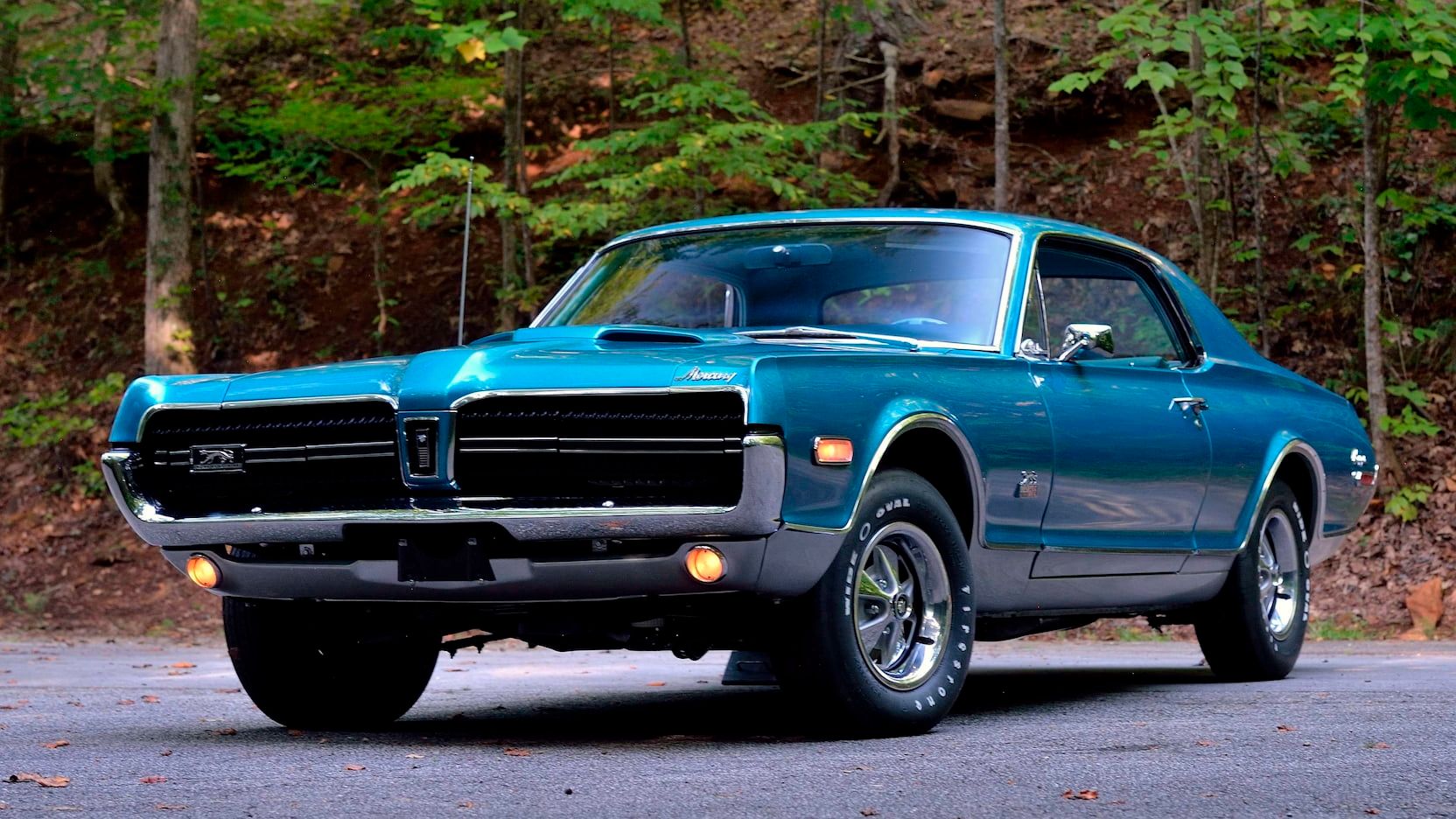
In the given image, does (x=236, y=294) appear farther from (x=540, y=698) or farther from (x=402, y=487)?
(x=402, y=487)

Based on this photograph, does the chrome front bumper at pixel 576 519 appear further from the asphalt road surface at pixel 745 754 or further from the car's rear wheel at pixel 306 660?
the asphalt road surface at pixel 745 754

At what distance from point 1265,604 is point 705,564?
398 centimetres

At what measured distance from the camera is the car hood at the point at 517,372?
16.8 ft

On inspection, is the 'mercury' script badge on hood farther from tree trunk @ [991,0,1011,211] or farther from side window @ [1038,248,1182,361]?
tree trunk @ [991,0,1011,211]

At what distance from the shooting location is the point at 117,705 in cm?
728

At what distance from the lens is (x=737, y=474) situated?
4988 mm

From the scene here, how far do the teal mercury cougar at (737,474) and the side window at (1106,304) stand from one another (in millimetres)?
26

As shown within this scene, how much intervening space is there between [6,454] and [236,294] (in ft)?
11.2

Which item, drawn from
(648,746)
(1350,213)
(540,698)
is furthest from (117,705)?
(1350,213)

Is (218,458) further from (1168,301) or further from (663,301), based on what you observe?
(1168,301)

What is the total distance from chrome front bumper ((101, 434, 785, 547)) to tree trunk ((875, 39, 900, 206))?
46.1ft

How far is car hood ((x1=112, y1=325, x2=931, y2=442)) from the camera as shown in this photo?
5105mm

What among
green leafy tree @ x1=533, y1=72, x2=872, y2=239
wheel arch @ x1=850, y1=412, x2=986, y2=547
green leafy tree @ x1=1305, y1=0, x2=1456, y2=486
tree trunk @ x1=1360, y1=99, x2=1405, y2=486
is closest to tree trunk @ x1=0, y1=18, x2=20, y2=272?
green leafy tree @ x1=533, y1=72, x2=872, y2=239

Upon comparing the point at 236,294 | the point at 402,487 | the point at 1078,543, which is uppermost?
the point at 402,487
